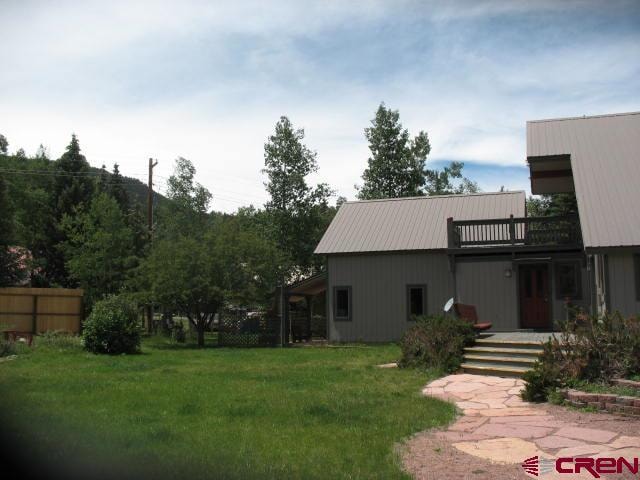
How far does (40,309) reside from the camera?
22.2 meters

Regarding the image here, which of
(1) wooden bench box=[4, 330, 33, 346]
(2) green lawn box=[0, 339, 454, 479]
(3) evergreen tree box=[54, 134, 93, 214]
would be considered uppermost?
(3) evergreen tree box=[54, 134, 93, 214]

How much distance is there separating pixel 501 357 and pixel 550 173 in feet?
32.3

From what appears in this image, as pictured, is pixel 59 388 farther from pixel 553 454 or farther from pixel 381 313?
pixel 381 313

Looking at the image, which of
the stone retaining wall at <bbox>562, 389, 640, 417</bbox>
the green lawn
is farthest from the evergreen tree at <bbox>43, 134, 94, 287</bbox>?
the stone retaining wall at <bbox>562, 389, 640, 417</bbox>

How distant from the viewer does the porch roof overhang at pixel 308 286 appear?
23.5 meters

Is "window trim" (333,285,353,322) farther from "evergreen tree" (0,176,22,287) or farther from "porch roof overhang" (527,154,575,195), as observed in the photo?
"evergreen tree" (0,176,22,287)

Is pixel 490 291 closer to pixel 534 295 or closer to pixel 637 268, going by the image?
pixel 534 295

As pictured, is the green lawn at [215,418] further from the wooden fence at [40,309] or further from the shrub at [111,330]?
the wooden fence at [40,309]

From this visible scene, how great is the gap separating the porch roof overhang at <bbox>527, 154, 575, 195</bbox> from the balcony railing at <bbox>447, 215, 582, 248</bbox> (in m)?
1.36

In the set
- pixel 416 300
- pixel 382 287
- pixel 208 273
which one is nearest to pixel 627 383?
pixel 416 300

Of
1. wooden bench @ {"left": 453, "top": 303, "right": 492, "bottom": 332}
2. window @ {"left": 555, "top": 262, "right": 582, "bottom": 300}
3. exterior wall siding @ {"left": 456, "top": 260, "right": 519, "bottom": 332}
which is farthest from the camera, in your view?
exterior wall siding @ {"left": 456, "top": 260, "right": 519, "bottom": 332}

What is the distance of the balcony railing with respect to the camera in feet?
65.2

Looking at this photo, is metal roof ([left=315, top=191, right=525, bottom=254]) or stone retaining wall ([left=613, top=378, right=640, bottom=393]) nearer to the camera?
stone retaining wall ([left=613, top=378, right=640, bottom=393])

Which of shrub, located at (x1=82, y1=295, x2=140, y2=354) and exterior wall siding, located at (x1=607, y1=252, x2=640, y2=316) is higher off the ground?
exterior wall siding, located at (x1=607, y1=252, x2=640, y2=316)
